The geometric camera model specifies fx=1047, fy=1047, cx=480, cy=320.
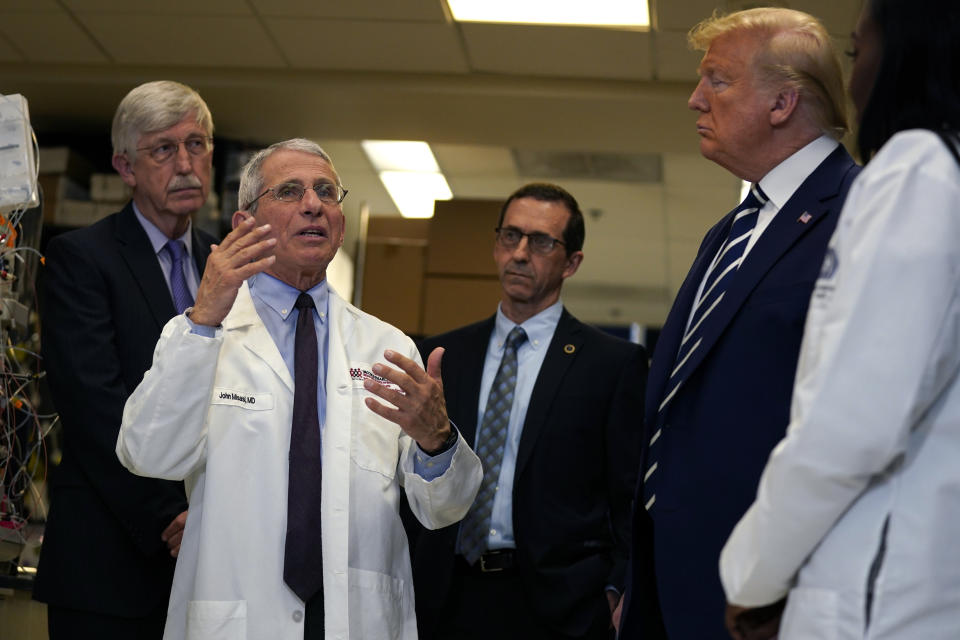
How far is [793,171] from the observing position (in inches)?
73.3

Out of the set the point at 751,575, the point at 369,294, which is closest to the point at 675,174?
the point at 369,294

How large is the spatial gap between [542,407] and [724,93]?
953 millimetres

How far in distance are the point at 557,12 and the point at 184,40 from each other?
1.79 metres

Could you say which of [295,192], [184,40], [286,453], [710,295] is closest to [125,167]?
[295,192]

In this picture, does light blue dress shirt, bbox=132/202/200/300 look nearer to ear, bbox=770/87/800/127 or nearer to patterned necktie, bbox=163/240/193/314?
patterned necktie, bbox=163/240/193/314

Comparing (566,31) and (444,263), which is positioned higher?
(566,31)

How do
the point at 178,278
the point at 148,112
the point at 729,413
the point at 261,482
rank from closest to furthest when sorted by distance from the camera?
the point at 729,413 < the point at 261,482 < the point at 178,278 < the point at 148,112

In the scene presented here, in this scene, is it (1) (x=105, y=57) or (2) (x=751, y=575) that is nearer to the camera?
(2) (x=751, y=575)

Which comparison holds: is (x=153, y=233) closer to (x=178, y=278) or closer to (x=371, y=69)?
(x=178, y=278)

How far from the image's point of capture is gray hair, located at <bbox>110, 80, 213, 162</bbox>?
2.62 metres

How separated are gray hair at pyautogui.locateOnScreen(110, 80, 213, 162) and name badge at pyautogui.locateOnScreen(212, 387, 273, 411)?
3.16 feet

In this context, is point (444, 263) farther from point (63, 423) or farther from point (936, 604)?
point (936, 604)

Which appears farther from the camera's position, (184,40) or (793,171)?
(184,40)

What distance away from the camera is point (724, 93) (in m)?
1.98
